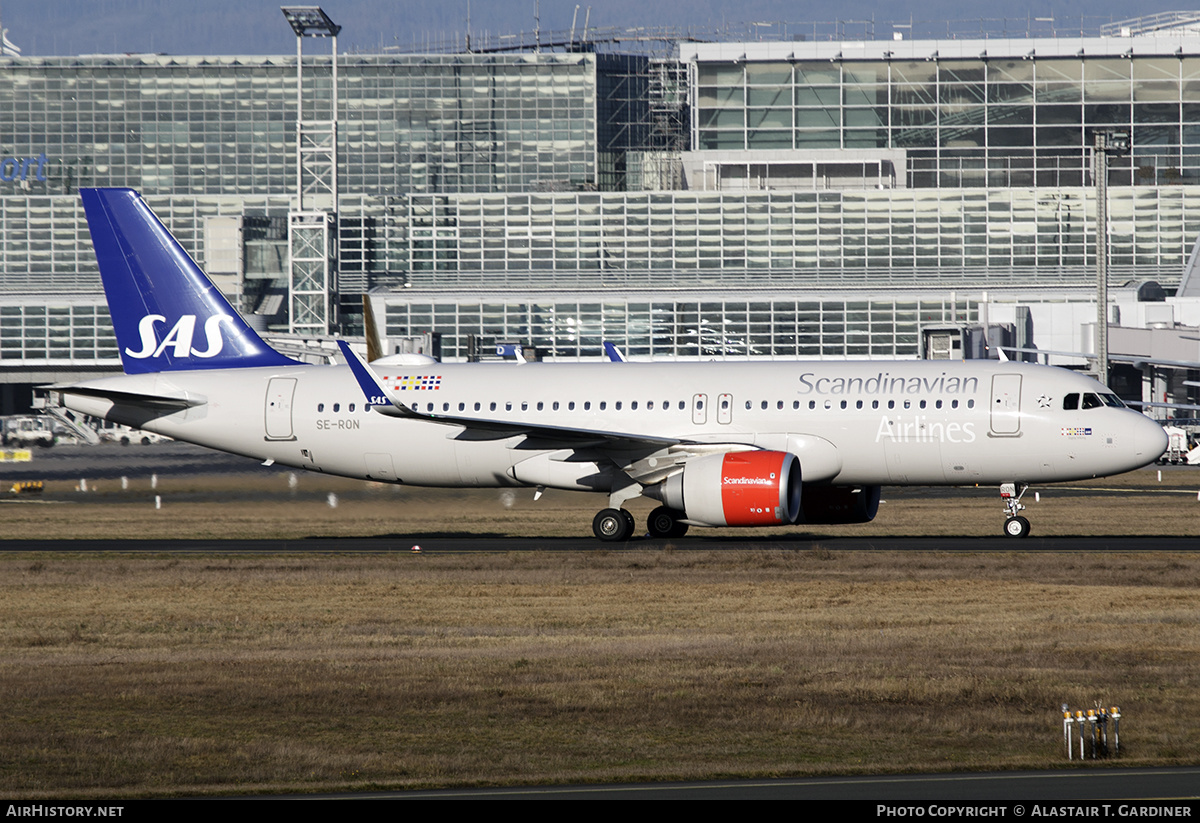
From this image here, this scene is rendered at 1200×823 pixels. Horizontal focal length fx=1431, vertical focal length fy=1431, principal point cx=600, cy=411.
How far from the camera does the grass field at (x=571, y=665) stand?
12961mm

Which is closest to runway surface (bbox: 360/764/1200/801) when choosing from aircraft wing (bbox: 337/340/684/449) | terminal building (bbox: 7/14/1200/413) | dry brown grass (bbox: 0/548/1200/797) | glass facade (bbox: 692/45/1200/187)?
→ dry brown grass (bbox: 0/548/1200/797)

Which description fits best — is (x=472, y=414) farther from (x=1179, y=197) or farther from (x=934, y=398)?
(x=1179, y=197)

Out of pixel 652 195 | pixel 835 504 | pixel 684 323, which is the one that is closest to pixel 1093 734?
pixel 835 504

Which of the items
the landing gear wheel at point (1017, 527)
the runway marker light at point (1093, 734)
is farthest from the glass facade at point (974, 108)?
the runway marker light at point (1093, 734)

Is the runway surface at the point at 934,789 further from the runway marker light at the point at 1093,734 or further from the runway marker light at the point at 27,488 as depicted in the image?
the runway marker light at the point at 27,488

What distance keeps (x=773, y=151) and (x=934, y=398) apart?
86.5m

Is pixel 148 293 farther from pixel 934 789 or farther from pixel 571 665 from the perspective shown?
pixel 934 789

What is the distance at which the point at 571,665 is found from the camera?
17578 mm

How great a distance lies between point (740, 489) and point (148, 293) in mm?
15540

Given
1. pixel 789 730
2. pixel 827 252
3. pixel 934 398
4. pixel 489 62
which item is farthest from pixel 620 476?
pixel 489 62

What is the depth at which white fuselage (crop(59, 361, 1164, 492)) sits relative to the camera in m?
30.7

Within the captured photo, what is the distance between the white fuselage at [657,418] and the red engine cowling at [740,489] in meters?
1.43

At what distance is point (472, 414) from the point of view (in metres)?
33.8

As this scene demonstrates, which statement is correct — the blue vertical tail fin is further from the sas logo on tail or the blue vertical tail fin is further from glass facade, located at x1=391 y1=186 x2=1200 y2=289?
glass facade, located at x1=391 y1=186 x2=1200 y2=289
